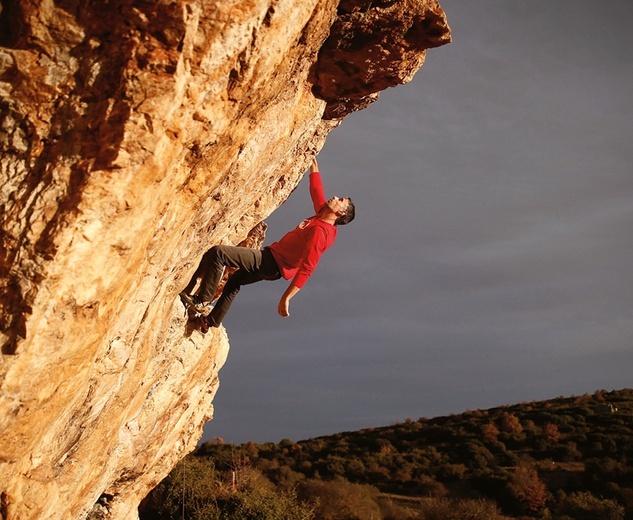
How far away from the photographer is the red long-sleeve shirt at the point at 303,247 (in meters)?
8.30

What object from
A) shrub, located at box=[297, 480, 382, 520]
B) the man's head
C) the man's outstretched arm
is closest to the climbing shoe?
the man's outstretched arm

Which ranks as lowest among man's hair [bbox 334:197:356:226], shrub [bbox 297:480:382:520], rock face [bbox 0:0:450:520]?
shrub [bbox 297:480:382:520]

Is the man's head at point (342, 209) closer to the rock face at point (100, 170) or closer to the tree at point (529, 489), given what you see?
the rock face at point (100, 170)

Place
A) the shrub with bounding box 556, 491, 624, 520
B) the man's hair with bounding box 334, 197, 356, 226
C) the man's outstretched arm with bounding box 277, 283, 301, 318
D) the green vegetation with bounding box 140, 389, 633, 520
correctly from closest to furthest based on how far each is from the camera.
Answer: the man's outstretched arm with bounding box 277, 283, 301, 318 < the man's hair with bounding box 334, 197, 356, 226 < the shrub with bounding box 556, 491, 624, 520 < the green vegetation with bounding box 140, 389, 633, 520

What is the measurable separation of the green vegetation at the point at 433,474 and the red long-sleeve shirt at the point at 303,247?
70.4 feet

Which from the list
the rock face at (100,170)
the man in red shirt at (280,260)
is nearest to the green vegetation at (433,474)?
the man in red shirt at (280,260)

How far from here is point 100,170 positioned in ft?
14.5

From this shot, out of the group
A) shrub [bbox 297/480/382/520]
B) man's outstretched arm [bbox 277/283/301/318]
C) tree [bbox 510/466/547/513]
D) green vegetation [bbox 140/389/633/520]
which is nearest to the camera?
man's outstretched arm [bbox 277/283/301/318]

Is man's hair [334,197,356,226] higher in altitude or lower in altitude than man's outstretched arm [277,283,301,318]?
higher

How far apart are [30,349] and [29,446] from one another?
1176mm

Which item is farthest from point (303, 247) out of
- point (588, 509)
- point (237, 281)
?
point (588, 509)

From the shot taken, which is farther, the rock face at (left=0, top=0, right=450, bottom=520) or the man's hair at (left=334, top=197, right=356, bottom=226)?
the man's hair at (left=334, top=197, right=356, bottom=226)

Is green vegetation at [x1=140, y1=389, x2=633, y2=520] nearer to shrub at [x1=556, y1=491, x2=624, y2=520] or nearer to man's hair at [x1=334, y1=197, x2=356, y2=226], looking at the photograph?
shrub at [x1=556, y1=491, x2=624, y2=520]

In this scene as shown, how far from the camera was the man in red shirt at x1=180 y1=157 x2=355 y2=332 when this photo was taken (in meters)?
8.25
